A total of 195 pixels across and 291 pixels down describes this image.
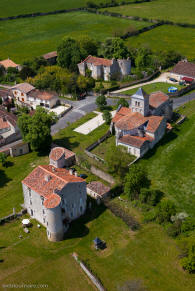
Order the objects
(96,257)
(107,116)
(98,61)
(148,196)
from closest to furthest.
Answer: (96,257)
(148,196)
(107,116)
(98,61)

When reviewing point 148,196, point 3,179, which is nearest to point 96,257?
point 148,196

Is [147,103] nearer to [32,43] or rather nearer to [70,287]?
[70,287]

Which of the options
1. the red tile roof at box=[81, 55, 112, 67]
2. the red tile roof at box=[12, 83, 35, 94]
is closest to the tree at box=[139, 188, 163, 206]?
the red tile roof at box=[12, 83, 35, 94]

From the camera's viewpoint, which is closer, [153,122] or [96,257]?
[96,257]

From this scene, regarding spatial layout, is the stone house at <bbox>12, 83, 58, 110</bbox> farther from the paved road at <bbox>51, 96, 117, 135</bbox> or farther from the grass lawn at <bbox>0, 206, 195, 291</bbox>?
the grass lawn at <bbox>0, 206, 195, 291</bbox>

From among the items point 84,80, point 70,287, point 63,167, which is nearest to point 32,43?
point 84,80

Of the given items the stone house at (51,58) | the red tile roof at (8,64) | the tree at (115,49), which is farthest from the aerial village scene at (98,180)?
the stone house at (51,58)

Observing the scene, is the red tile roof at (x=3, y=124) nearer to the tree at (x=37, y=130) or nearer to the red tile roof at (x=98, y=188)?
the tree at (x=37, y=130)

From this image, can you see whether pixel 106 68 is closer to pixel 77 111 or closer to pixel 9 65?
pixel 77 111
